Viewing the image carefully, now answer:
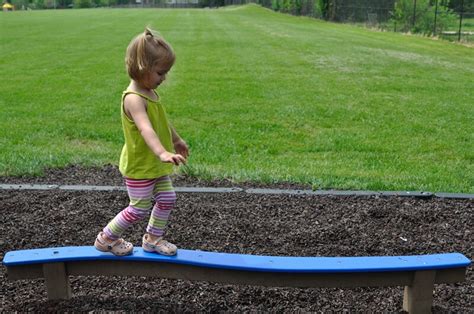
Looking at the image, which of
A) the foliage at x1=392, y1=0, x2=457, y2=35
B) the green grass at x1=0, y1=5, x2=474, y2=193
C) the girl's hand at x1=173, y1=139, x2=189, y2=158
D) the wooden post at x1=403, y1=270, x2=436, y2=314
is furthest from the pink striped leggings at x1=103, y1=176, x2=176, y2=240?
the foliage at x1=392, y1=0, x2=457, y2=35

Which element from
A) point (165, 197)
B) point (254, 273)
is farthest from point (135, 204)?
point (254, 273)

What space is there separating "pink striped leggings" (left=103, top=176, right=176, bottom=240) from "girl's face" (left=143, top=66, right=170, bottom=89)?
52cm

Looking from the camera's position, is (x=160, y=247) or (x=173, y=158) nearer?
(x=173, y=158)

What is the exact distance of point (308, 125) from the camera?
29.5 ft

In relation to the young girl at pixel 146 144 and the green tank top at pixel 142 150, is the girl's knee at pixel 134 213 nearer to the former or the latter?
the young girl at pixel 146 144

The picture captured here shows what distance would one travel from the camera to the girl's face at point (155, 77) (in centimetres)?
308

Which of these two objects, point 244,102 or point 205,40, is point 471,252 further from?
point 205,40

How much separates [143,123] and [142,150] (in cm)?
22

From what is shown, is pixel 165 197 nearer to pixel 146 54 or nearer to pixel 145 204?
pixel 145 204

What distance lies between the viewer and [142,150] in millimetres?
3186

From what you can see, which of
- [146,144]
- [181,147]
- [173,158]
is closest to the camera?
[173,158]

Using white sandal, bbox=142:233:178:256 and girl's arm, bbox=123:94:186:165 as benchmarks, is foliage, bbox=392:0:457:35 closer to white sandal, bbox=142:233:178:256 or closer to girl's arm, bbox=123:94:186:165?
white sandal, bbox=142:233:178:256

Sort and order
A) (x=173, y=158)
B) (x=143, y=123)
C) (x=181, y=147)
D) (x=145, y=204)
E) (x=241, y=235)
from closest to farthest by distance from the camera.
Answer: (x=173, y=158)
(x=143, y=123)
(x=145, y=204)
(x=181, y=147)
(x=241, y=235)

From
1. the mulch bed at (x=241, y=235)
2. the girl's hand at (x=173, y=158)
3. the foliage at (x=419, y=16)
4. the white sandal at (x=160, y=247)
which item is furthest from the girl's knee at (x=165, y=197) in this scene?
the foliage at (x=419, y=16)
